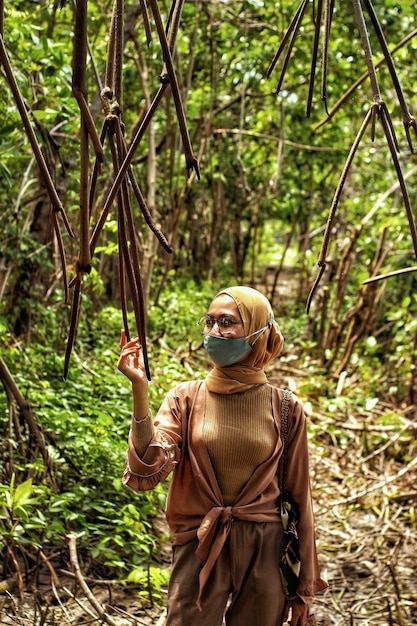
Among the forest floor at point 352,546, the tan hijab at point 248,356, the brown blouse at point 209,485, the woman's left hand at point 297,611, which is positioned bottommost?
the forest floor at point 352,546

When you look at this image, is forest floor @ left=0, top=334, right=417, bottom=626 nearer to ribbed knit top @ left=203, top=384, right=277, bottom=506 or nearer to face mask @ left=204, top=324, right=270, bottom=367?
ribbed knit top @ left=203, top=384, right=277, bottom=506

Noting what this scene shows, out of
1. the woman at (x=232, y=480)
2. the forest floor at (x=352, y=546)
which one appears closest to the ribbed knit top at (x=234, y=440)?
the woman at (x=232, y=480)

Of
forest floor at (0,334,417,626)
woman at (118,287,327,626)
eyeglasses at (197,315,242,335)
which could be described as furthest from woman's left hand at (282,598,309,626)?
eyeglasses at (197,315,242,335)

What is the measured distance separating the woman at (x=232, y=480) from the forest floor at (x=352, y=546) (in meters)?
0.62

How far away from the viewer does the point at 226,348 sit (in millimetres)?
2615

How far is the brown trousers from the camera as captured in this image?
251cm

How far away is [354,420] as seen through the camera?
6527 mm

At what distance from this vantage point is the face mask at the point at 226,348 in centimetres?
261

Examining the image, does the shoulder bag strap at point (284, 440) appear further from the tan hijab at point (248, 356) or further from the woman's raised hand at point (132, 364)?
the woman's raised hand at point (132, 364)

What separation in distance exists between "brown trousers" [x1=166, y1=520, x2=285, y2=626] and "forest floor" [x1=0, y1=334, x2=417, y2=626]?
56 cm

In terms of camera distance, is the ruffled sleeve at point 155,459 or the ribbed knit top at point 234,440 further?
the ribbed knit top at point 234,440

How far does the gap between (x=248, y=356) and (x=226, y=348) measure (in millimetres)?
104

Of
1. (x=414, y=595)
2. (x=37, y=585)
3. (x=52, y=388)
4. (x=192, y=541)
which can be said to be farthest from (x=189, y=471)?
(x=52, y=388)

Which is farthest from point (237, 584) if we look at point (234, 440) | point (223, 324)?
point (223, 324)
